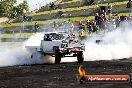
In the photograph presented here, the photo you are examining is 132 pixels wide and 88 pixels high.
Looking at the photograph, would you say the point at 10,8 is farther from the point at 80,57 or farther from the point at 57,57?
the point at 80,57

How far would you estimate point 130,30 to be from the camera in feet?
108

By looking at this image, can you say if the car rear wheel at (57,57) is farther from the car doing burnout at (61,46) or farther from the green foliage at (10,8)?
the green foliage at (10,8)

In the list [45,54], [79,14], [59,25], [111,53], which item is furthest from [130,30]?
[79,14]

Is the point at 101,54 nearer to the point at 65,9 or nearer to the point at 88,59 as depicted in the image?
the point at 88,59

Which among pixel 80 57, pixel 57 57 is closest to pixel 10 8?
pixel 57 57

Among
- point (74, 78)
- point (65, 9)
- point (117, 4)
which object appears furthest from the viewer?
point (65, 9)

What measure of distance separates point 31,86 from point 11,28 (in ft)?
143

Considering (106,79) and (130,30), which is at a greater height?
(106,79)

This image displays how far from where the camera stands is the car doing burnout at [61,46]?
1052 inches

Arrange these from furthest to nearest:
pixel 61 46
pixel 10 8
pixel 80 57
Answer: pixel 10 8 < pixel 61 46 < pixel 80 57

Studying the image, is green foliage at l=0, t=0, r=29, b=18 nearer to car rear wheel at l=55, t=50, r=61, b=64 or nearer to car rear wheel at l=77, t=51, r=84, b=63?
car rear wheel at l=55, t=50, r=61, b=64

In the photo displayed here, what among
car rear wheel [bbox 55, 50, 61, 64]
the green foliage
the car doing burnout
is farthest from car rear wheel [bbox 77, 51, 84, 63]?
the green foliage

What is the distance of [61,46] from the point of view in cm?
2683

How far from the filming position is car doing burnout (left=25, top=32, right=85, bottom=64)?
87.7 feet
